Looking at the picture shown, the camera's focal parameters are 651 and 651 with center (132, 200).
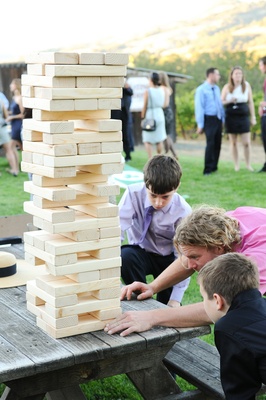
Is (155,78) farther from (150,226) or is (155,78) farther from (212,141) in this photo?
(150,226)

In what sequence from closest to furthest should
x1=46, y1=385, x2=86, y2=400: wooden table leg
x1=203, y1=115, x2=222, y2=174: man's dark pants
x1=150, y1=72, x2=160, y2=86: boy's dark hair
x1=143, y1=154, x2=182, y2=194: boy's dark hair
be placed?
x1=46, y1=385, x2=86, y2=400: wooden table leg
x1=143, y1=154, x2=182, y2=194: boy's dark hair
x1=203, y1=115, x2=222, y2=174: man's dark pants
x1=150, y1=72, x2=160, y2=86: boy's dark hair

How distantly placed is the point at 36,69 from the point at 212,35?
78.6ft

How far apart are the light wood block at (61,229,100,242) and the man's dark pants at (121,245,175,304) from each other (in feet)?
4.30

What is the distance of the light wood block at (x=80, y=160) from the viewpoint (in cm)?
258

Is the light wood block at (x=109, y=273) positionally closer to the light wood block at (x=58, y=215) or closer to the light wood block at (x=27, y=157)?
the light wood block at (x=58, y=215)

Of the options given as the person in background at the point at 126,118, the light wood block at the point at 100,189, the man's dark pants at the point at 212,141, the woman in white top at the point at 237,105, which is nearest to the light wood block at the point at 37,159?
the light wood block at the point at 100,189

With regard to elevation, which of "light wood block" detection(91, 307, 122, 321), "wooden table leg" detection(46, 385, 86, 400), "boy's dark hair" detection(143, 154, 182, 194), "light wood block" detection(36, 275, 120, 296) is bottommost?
"wooden table leg" detection(46, 385, 86, 400)

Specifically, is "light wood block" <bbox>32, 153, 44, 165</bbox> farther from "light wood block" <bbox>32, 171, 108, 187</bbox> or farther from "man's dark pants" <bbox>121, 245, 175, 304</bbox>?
"man's dark pants" <bbox>121, 245, 175, 304</bbox>

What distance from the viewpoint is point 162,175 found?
3.61 meters

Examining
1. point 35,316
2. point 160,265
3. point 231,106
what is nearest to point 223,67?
point 231,106

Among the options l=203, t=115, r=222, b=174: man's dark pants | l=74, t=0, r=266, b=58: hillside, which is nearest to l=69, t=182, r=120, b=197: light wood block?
l=203, t=115, r=222, b=174: man's dark pants

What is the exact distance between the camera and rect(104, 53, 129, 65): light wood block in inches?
102

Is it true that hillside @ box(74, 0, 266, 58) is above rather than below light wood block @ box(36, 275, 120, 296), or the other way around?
above

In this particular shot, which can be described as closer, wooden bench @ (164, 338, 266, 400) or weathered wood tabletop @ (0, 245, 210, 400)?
weathered wood tabletop @ (0, 245, 210, 400)
